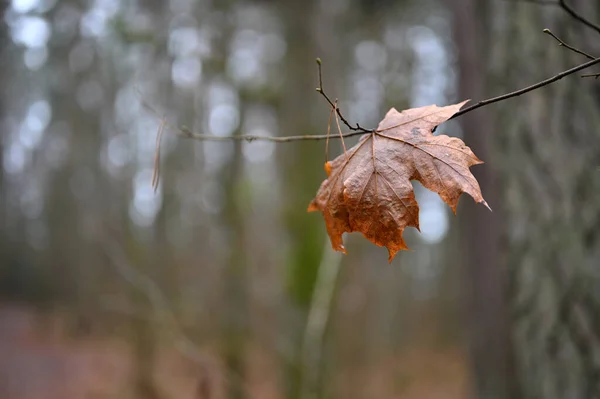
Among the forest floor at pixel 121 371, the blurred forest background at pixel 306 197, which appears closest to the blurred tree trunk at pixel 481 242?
the blurred forest background at pixel 306 197

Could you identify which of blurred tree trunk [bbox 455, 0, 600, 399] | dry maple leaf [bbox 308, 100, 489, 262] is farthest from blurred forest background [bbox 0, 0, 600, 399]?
dry maple leaf [bbox 308, 100, 489, 262]

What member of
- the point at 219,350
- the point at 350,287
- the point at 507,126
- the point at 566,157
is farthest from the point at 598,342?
the point at 219,350

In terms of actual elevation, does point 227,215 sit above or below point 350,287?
above

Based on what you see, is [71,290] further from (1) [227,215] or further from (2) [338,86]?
(2) [338,86]

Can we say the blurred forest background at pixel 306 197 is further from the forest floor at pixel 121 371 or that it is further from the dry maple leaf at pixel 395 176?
the dry maple leaf at pixel 395 176

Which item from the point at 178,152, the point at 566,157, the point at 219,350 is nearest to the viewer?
the point at 566,157

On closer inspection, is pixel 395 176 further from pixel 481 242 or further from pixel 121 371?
pixel 121 371

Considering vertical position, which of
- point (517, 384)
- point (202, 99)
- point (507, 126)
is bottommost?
point (517, 384)
